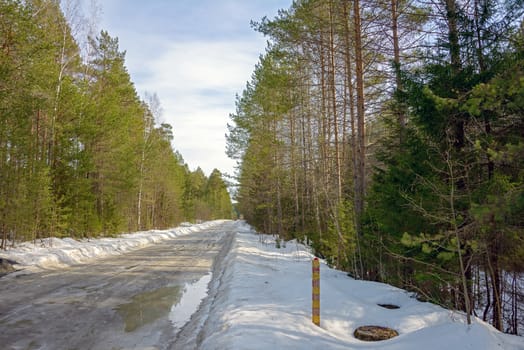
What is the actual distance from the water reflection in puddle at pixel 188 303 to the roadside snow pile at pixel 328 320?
462 mm

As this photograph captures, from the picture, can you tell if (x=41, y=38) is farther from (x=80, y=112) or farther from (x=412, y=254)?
(x=412, y=254)

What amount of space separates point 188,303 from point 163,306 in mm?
574

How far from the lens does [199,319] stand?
21.5 ft

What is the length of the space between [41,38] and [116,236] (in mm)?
16994

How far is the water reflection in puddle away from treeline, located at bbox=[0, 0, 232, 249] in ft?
29.7

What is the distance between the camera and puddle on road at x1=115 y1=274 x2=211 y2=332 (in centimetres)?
643

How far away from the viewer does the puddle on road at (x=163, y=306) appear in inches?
253

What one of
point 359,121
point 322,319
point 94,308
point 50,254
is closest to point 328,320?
point 322,319

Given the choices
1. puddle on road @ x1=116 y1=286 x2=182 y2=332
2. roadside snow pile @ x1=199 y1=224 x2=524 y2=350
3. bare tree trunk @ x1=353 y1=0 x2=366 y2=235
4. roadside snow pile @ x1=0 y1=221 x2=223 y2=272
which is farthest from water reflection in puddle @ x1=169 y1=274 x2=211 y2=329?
roadside snow pile @ x1=0 y1=221 x2=223 y2=272

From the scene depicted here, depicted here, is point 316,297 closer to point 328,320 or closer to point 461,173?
point 328,320

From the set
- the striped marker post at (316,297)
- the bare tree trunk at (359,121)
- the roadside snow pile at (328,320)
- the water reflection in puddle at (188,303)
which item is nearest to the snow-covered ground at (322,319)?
the roadside snow pile at (328,320)

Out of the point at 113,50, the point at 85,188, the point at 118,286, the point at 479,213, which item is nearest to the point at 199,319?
the point at 118,286

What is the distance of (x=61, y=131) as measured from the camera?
20172 mm

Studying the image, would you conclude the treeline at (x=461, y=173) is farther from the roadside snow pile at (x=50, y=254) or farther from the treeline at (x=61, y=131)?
the treeline at (x=61, y=131)
